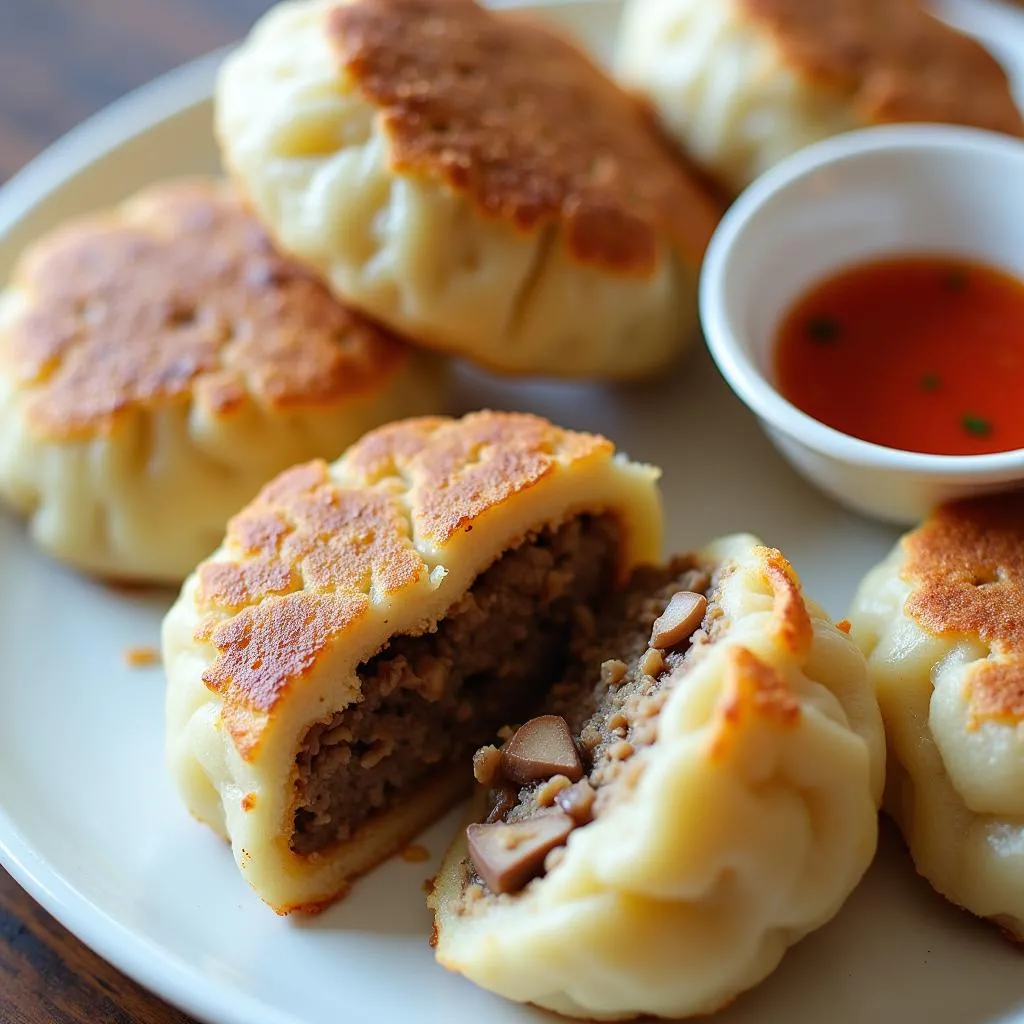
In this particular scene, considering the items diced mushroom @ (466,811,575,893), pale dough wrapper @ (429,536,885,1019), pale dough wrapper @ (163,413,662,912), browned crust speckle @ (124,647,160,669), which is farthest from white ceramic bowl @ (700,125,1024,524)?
browned crust speckle @ (124,647,160,669)

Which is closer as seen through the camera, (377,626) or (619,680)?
(377,626)

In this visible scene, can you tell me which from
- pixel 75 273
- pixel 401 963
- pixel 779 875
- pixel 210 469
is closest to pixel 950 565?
pixel 779 875

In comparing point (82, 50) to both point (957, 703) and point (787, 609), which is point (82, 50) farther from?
point (957, 703)

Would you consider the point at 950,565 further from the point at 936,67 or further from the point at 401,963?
the point at 936,67

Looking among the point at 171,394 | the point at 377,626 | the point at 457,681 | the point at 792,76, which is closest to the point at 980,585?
the point at 457,681

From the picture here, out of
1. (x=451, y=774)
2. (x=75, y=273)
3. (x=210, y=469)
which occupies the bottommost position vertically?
(x=451, y=774)

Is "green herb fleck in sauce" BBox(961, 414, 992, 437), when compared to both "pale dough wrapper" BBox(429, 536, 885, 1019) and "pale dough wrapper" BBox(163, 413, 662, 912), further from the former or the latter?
"pale dough wrapper" BBox(429, 536, 885, 1019)
